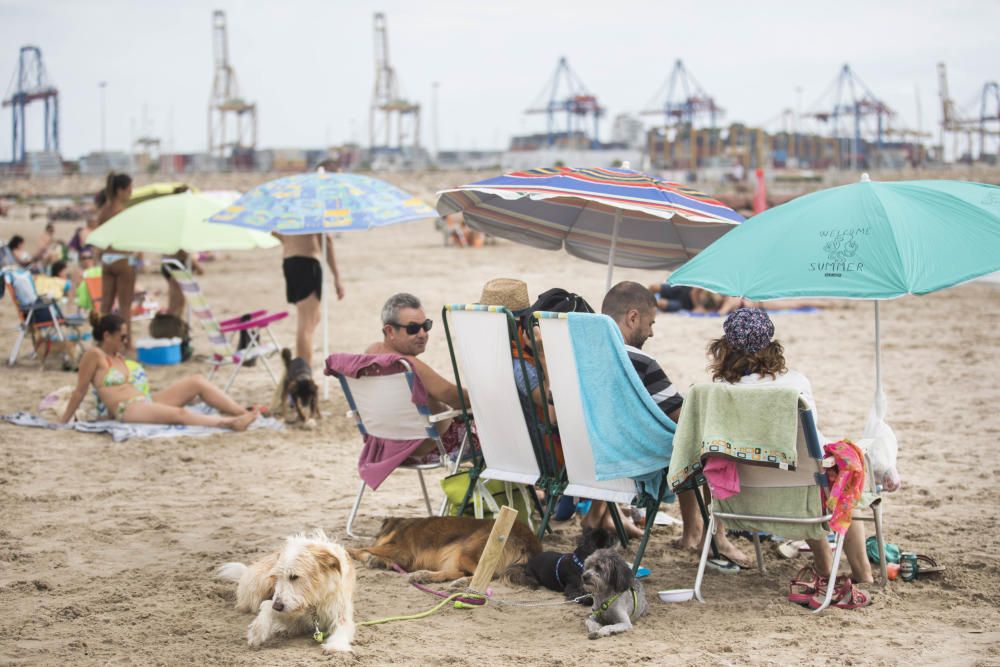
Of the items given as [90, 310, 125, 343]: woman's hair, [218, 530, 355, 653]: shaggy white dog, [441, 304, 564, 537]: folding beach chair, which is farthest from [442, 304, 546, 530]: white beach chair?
[90, 310, 125, 343]: woman's hair

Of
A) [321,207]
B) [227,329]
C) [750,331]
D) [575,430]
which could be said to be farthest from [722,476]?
[227,329]

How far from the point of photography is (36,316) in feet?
30.5

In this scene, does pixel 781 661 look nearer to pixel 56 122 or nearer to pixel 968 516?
pixel 968 516

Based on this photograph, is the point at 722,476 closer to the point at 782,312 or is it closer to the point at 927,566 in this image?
the point at 927,566

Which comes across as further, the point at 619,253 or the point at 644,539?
the point at 619,253

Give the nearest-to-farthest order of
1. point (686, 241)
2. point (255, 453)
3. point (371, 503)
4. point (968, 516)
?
point (968, 516) < point (371, 503) < point (686, 241) < point (255, 453)

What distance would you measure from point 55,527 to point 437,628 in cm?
224

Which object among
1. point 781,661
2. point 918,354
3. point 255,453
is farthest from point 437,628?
point 918,354

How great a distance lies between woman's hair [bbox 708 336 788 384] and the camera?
3.76 m

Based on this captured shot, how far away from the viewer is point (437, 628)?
3.59 m

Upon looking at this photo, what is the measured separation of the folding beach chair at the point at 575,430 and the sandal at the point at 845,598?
0.62 m

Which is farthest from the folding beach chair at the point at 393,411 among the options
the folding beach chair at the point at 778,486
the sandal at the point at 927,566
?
the sandal at the point at 927,566

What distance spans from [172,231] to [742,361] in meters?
5.63

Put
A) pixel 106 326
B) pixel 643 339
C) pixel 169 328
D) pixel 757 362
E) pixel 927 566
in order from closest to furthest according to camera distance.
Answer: pixel 757 362 < pixel 927 566 < pixel 643 339 < pixel 106 326 < pixel 169 328
